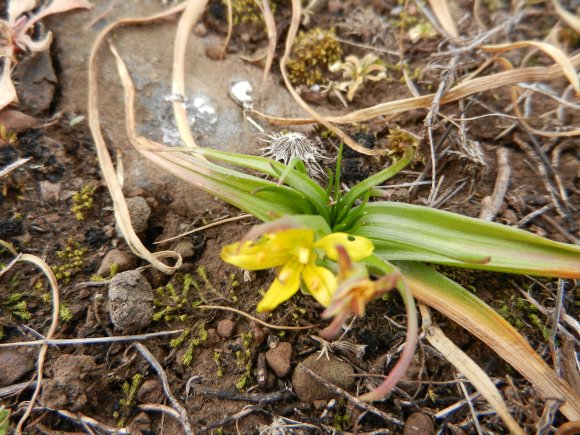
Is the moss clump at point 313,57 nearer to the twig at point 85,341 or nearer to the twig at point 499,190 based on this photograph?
the twig at point 499,190

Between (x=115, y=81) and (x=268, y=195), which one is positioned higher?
(x=115, y=81)

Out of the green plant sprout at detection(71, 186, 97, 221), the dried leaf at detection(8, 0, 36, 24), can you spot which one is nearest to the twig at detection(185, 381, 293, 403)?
the green plant sprout at detection(71, 186, 97, 221)

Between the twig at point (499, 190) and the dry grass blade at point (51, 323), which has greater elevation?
the twig at point (499, 190)

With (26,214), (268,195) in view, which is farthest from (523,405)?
(26,214)

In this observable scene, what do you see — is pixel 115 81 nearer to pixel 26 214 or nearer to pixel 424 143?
pixel 26 214

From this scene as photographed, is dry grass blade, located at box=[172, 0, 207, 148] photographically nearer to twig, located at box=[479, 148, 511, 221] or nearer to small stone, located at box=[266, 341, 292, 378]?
small stone, located at box=[266, 341, 292, 378]

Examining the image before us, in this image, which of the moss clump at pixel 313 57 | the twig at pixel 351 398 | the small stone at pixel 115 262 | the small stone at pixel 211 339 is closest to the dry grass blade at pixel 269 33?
the moss clump at pixel 313 57
